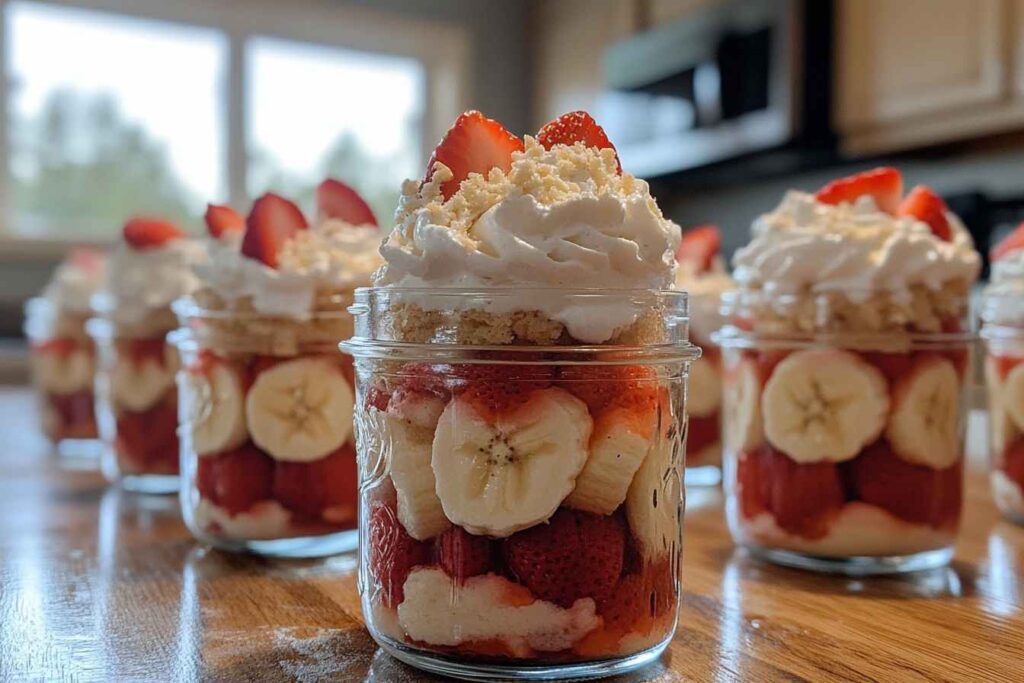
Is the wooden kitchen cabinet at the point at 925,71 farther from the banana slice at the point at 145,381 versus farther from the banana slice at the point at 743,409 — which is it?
the banana slice at the point at 145,381

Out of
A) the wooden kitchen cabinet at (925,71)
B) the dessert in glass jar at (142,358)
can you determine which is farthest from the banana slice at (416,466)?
the wooden kitchen cabinet at (925,71)

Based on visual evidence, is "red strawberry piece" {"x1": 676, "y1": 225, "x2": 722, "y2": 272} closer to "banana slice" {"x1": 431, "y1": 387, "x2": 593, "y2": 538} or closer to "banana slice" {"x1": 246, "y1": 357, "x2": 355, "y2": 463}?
"banana slice" {"x1": 246, "y1": 357, "x2": 355, "y2": 463}

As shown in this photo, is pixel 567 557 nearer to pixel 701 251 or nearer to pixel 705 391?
pixel 705 391

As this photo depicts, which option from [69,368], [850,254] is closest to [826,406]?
[850,254]

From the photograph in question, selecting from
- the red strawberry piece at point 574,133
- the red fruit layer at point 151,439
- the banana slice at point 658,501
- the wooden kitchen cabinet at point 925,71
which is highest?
the wooden kitchen cabinet at point 925,71

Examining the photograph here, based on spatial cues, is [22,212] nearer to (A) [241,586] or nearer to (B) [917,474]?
(A) [241,586]

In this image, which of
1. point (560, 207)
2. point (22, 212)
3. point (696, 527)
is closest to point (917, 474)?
point (696, 527)

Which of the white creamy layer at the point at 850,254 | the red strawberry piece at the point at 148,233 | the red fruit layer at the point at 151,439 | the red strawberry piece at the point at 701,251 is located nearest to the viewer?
the white creamy layer at the point at 850,254

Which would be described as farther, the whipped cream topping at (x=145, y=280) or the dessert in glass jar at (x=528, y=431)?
the whipped cream topping at (x=145, y=280)
